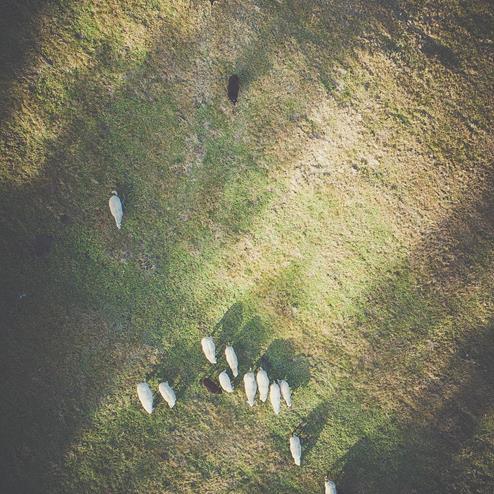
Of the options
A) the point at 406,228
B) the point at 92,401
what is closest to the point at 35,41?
the point at 92,401

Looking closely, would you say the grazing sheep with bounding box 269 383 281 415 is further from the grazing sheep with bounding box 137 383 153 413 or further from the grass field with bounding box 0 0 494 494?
the grazing sheep with bounding box 137 383 153 413

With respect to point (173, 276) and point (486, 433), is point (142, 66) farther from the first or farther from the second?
point (486, 433)

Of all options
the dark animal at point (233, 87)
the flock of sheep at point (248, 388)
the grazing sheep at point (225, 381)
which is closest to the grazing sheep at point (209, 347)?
the flock of sheep at point (248, 388)

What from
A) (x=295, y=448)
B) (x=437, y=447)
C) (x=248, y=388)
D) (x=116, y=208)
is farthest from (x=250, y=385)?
(x=116, y=208)

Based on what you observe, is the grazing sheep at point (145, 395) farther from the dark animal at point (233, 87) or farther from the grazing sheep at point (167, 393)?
the dark animal at point (233, 87)

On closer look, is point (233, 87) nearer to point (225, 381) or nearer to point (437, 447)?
point (225, 381)
